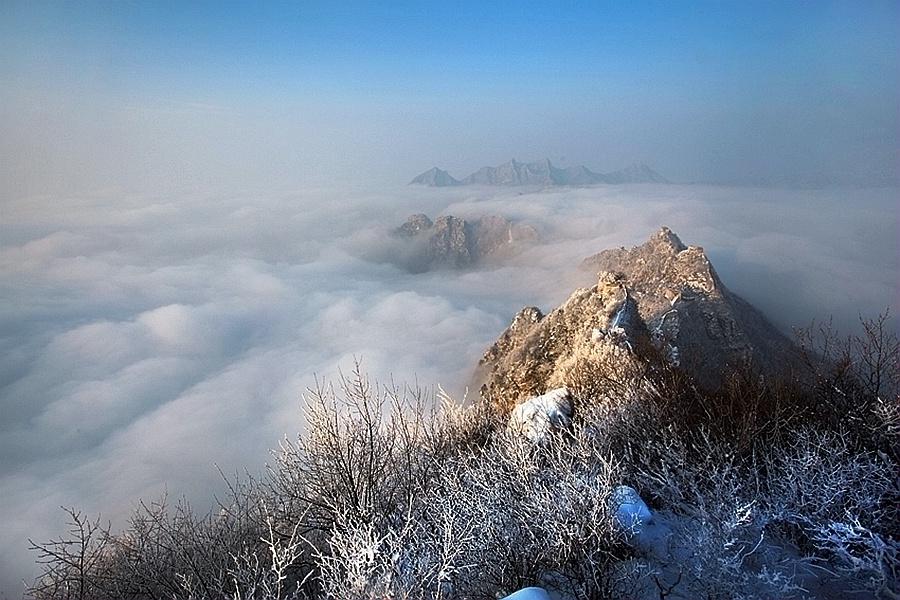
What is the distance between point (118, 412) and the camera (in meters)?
100

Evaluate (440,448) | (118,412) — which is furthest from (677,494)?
(118,412)

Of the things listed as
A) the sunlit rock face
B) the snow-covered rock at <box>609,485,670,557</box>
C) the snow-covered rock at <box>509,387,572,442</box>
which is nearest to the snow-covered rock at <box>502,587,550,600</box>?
the snow-covered rock at <box>609,485,670,557</box>

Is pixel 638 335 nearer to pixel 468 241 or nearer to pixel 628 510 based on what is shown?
pixel 628 510

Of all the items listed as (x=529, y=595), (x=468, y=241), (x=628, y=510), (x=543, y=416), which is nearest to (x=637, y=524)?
(x=628, y=510)

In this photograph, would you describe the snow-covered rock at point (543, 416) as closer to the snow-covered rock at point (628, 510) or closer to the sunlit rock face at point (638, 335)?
the sunlit rock face at point (638, 335)

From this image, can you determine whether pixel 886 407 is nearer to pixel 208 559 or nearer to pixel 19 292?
pixel 208 559

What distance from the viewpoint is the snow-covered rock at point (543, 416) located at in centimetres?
1214

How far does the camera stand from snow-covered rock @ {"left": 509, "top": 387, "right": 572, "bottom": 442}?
12.1 m

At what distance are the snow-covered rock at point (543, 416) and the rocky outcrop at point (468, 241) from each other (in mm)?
163226

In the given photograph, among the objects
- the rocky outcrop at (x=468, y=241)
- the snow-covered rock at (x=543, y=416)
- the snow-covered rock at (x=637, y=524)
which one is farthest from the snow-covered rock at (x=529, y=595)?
the rocky outcrop at (x=468, y=241)

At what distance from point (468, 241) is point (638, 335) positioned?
162 metres

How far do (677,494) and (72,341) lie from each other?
159m

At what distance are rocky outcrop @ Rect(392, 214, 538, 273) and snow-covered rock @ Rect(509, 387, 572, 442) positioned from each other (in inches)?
6426

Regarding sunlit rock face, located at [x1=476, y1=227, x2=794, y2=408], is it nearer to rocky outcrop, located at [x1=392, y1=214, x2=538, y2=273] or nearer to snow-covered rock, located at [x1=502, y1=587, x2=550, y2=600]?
snow-covered rock, located at [x1=502, y1=587, x2=550, y2=600]
